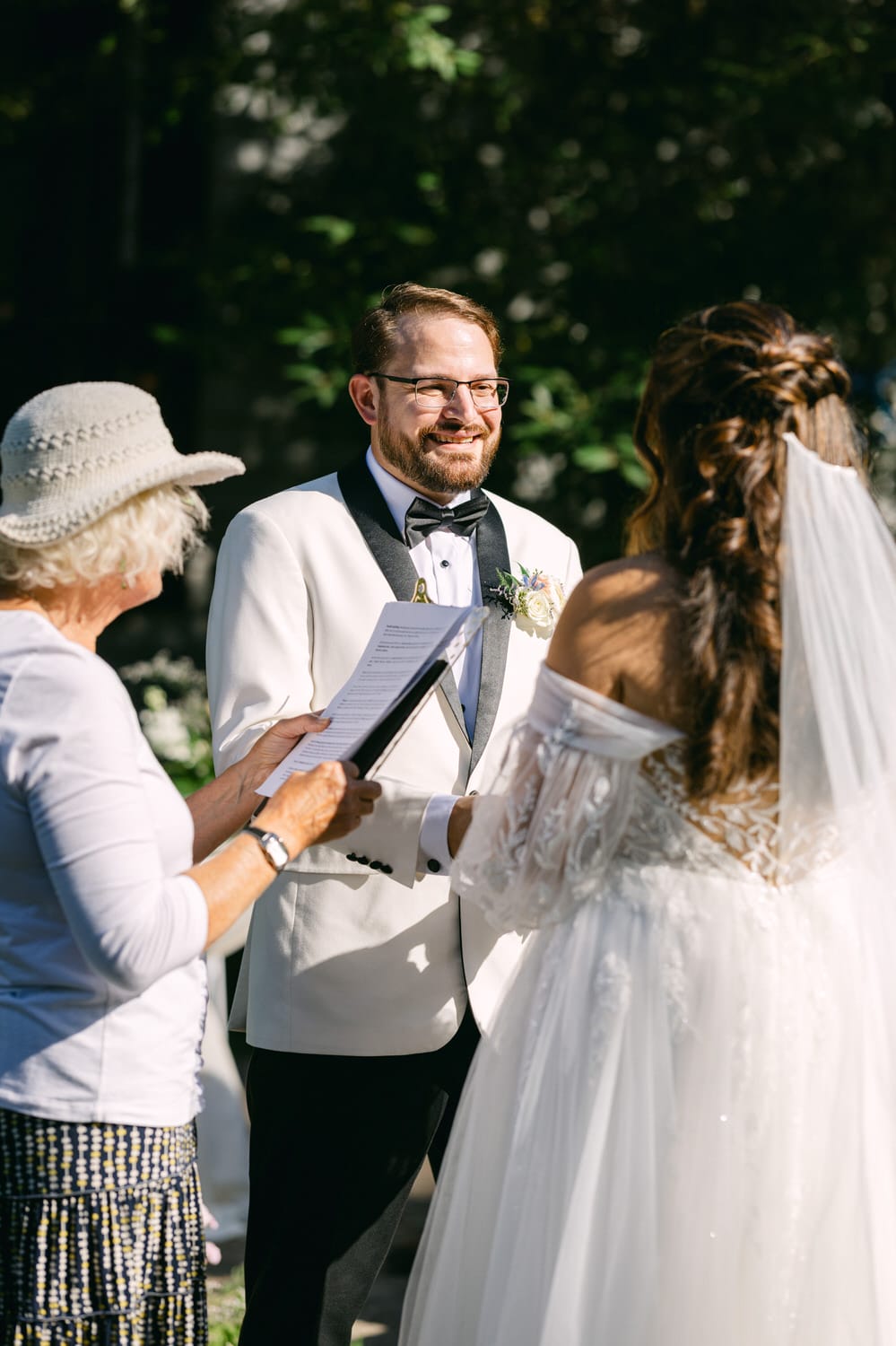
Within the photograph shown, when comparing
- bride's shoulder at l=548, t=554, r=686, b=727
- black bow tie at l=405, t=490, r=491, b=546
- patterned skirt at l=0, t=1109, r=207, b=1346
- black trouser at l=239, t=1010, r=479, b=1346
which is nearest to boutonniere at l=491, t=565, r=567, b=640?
black bow tie at l=405, t=490, r=491, b=546

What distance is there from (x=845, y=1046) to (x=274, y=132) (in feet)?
20.8

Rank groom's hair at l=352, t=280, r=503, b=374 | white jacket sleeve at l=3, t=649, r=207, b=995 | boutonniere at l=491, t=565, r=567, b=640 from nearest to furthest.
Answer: white jacket sleeve at l=3, t=649, r=207, b=995 → boutonniere at l=491, t=565, r=567, b=640 → groom's hair at l=352, t=280, r=503, b=374

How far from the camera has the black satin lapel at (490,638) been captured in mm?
2781

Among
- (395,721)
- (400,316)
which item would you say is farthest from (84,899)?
(400,316)

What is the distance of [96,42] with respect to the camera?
726cm

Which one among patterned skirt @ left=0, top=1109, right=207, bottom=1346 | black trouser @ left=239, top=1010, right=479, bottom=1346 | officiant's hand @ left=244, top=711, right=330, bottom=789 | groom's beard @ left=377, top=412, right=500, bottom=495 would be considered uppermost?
groom's beard @ left=377, top=412, right=500, bottom=495

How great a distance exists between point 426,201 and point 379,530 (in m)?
4.68

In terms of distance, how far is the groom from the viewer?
2.63 m

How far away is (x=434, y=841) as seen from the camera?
2.53 m

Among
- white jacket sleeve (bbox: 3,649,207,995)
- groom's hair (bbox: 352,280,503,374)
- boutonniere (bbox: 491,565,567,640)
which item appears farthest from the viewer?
groom's hair (bbox: 352,280,503,374)

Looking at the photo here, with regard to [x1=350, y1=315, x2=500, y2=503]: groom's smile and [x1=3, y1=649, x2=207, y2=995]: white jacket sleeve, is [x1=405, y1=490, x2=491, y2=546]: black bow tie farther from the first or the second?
[x1=3, y1=649, x2=207, y2=995]: white jacket sleeve

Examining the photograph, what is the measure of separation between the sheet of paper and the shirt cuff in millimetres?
287

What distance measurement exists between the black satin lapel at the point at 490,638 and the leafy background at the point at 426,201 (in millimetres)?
3428

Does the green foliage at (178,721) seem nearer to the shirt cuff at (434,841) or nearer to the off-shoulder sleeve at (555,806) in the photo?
the shirt cuff at (434,841)
